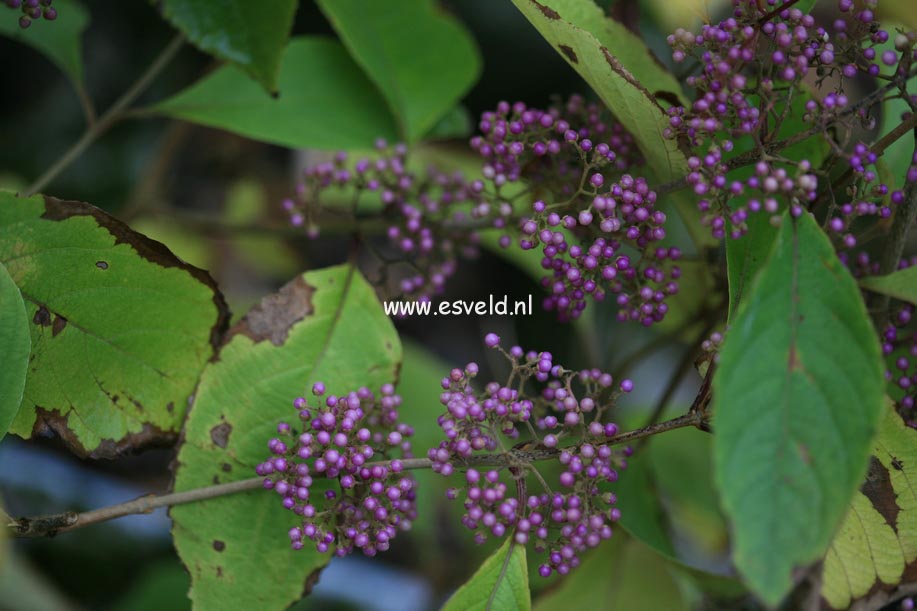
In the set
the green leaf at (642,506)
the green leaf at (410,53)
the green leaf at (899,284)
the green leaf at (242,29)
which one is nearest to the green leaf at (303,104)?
the green leaf at (410,53)

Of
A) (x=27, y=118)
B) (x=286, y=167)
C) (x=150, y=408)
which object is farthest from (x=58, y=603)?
(x=286, y=167)

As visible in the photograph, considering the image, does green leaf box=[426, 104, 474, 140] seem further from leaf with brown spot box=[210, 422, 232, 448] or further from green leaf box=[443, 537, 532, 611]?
green leaf box=[443, 537, 532, 611]

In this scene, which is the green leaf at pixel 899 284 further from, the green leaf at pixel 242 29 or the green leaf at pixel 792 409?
the green leaf at pixel 242 29

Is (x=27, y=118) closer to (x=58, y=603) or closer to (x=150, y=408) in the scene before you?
(x=58, y=603)

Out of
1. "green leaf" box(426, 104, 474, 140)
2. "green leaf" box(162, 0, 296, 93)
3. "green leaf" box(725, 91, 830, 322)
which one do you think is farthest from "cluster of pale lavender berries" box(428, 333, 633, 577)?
"green leaf" box(426, 104, 474, 140)

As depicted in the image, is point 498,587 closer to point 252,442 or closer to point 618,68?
point 252,442

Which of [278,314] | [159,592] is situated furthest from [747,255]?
[159,592]
